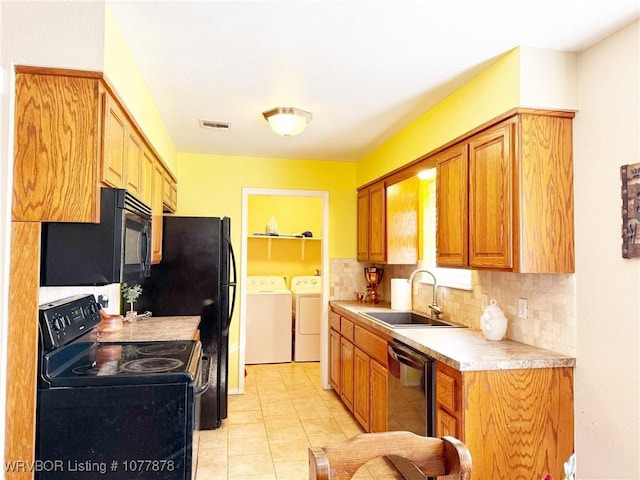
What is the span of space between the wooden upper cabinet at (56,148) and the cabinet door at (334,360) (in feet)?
9.49

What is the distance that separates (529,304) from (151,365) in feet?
6.30

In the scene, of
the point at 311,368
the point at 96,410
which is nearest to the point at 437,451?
the point at 96,410

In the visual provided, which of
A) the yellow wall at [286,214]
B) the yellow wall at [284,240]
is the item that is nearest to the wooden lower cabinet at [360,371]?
the yellow wall at [284,240]

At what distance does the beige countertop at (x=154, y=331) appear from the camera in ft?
7.83

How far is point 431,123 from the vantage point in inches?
112

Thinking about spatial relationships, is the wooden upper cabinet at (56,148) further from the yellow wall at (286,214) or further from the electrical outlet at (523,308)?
the yellow wall at (286,214)

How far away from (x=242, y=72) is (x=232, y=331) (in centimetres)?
267

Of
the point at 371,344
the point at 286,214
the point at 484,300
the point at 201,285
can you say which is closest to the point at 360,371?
the point at 371,344

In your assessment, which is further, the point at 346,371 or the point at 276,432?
the point at 346,371

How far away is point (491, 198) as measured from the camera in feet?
7.33

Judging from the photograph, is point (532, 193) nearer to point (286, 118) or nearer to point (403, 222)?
point (286, 118)

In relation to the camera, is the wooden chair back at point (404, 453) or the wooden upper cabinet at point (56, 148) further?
the wooden upper cabinet at point (56, 148)

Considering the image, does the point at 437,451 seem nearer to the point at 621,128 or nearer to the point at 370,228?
the point at 621,128

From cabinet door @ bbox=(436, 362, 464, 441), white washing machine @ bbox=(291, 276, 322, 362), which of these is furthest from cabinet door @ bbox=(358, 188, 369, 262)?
cabinet door @ bbox=(436, 362, 464, 441)
